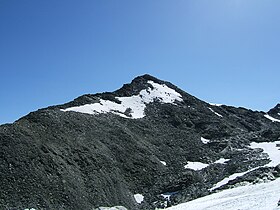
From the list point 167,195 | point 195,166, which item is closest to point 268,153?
point 195,166

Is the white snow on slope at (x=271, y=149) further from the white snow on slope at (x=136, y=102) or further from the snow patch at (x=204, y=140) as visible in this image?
the white snow on slope at (x=136, y=102)

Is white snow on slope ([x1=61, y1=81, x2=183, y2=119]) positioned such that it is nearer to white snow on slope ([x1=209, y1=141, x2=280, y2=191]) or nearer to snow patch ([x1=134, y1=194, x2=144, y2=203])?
snow patch ([x1=134, y1=194, x2=144, y2=203])

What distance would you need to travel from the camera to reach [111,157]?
53.7 meters

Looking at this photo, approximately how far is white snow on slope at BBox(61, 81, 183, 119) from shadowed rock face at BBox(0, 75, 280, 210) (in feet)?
7.81

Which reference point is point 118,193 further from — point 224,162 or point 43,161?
point 224,162

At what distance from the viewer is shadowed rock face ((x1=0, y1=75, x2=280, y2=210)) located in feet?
128

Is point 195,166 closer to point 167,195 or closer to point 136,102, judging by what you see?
point 167,195

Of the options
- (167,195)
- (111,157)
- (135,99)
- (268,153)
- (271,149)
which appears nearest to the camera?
(167,195)

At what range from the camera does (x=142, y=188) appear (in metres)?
49.8

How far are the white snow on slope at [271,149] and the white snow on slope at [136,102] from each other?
28.5 meters

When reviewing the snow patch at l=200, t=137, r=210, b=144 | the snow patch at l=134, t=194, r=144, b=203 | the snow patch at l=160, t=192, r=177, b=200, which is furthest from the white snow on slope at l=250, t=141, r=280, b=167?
the snow patch at l=134, t=194, r=144, b=203

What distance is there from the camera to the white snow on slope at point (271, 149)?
5881 centimetres

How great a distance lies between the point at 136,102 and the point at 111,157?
39.8 m

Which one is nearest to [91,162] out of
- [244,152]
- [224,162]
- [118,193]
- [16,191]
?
[118,193]
